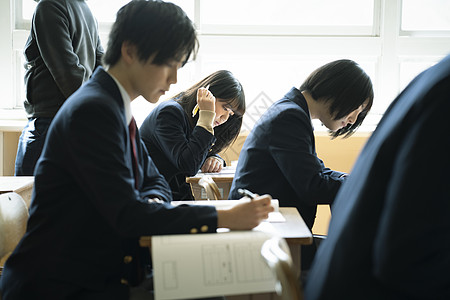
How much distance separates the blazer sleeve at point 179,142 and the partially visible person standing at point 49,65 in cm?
49

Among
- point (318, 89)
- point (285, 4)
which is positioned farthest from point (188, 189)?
point (285, 4)

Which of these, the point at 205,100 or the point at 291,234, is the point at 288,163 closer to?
the point at 291,234

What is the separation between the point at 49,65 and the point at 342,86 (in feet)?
4.54

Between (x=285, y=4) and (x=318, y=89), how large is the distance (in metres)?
2.10

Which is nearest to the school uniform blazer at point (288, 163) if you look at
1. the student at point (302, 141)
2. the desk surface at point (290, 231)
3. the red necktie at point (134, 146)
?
the student at point (302, 141)

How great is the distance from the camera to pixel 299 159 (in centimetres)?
168

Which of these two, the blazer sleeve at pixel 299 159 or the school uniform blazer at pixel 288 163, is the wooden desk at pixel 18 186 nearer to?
the school uniform blazer at pixel 288 163

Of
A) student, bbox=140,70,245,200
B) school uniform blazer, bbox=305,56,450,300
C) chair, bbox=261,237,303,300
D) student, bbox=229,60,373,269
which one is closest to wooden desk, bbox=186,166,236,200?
student, bbox=140,70,245,200

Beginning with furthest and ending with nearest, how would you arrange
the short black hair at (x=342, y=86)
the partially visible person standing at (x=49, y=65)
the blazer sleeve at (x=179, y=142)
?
the partially visible person standing at (x=49, y=65) < the blazer sleeve at (x=179, y=142) < the short black hair at (x=342, y=86)

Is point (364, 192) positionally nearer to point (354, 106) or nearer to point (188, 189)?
point (354, 106)

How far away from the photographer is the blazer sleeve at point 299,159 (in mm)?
1673

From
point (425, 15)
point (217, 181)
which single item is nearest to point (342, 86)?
point (217, 181)

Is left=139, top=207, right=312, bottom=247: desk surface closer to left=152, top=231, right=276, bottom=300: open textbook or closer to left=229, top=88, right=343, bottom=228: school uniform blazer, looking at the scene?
left=152, top=231, right=276, bottom=300: open textbook

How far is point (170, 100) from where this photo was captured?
2.35 m
